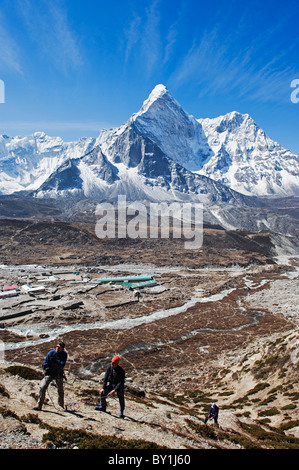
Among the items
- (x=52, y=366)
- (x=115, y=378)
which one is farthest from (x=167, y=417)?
(x=52, y=366)

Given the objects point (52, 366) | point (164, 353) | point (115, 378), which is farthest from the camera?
A: point (164, 353)

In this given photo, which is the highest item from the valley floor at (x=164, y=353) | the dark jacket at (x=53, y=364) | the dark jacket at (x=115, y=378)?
the dark jacket at (x=53, y=364)

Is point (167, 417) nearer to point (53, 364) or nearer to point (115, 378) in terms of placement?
point (115, 378)

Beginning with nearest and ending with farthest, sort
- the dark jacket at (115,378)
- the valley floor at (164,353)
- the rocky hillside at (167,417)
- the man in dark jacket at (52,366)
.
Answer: the rocky hillside at (167,417), the dark jacket at (115,378), the man in dark jacket at (52,366), the valley floor at (164,353)

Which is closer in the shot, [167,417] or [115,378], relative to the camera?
[115,378]

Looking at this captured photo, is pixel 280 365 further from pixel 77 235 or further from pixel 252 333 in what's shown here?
pixel 77 235

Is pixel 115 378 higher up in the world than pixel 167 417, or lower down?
higher up

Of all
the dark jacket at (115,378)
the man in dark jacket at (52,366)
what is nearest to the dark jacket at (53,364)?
the man in dark jacket at (52,366)

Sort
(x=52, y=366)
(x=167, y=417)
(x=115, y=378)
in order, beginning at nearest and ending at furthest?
(x=115, y=378)
(x=52, y=366)
(x=167, y=417)

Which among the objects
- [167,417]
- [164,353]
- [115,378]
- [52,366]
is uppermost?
[52,366]

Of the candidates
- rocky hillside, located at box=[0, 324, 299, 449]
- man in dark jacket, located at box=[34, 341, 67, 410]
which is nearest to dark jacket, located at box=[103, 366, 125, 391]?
rocky hillside, located at box=[0, 324, 299, 449]

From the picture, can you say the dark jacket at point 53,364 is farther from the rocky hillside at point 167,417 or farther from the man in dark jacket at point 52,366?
the rocky hillside at point 167,417
